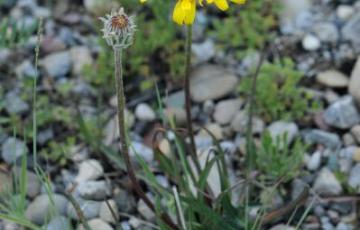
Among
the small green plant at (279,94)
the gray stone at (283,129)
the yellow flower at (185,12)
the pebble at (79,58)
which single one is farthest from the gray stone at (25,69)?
the yellow flower at (185,12)

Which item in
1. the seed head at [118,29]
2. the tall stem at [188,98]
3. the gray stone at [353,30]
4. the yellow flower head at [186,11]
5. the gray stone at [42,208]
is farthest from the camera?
the gray stone at [353,30]

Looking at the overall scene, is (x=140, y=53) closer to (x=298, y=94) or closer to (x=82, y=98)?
(x=82, y=98)

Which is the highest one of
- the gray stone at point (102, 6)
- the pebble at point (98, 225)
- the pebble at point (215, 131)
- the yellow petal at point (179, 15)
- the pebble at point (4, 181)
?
the gray stone at point (102, 6)

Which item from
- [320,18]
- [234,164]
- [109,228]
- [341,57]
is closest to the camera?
[109,228]

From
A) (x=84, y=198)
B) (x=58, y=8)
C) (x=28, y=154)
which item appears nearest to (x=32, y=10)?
(x=58, y=8)

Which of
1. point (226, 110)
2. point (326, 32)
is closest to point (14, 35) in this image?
point (226, 110)

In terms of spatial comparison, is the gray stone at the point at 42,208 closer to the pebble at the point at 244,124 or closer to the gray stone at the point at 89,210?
the gray stone at the point at 89,210

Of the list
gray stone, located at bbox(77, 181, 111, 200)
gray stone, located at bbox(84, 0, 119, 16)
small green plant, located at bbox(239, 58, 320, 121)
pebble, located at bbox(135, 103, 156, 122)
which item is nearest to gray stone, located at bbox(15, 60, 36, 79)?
gray stone, located at bbox(84, 0, 119, 16)

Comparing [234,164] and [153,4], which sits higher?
[153,4]
